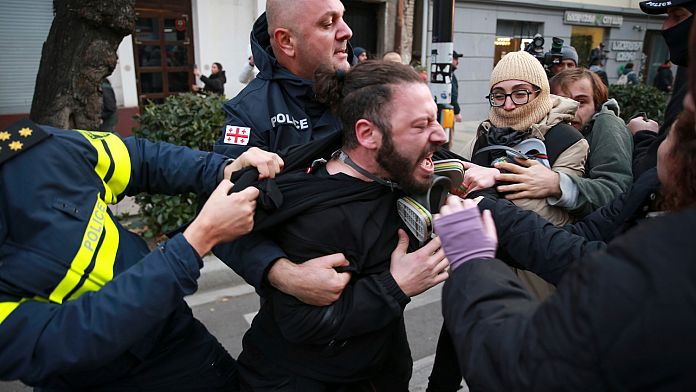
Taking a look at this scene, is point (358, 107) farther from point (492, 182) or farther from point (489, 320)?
point (489, 320)

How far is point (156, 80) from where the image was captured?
10.3 metres

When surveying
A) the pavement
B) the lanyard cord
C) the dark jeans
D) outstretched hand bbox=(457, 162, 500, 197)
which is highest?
the lanyard cord

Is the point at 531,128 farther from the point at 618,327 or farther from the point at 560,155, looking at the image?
the point at 618,327

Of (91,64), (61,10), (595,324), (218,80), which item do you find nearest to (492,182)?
(595,324)

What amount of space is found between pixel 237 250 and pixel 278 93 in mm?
852

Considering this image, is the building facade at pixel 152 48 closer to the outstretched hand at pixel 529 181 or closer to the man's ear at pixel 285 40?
the man's ear at pixel 285 40

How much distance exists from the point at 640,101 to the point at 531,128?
6.14 metres

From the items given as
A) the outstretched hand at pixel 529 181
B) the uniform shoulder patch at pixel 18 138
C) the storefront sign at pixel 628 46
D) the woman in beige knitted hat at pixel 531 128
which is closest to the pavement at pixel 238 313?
the woman in beige knitted hat at pixel 531 128

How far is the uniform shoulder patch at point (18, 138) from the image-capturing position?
1.25 m

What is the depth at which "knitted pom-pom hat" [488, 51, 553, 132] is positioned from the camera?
2.24 m

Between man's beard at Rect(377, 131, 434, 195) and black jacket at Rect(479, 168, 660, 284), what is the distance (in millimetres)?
323

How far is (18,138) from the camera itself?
1.29 metres

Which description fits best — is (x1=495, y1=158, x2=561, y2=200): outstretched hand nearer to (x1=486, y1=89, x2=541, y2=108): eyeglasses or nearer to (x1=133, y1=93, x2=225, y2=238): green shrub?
(x1=486, y1=89, x2=541, y2=108): eyeglasses

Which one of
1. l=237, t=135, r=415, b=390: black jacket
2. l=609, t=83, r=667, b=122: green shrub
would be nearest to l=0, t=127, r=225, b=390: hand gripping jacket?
l=237, t=135, r=415, b=390: black jacket
